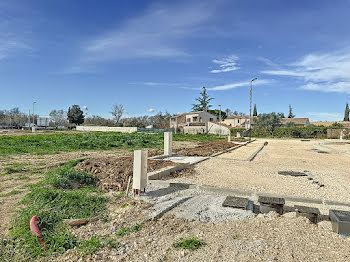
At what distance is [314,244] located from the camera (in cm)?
313

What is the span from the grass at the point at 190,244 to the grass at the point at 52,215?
1.10 m

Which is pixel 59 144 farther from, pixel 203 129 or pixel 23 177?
pixel 203 129

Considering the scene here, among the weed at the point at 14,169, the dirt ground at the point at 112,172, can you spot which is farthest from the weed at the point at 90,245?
the weed at the point at 14,169

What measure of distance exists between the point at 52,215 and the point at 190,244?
238 centimetres

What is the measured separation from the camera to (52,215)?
398cm

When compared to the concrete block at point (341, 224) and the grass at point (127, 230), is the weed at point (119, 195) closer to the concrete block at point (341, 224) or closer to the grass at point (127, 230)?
the grass at point (127, 230)

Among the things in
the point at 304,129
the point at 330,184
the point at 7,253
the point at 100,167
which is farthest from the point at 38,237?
the point at 304,129

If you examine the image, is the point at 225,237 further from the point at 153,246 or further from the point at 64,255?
the point at 64,255

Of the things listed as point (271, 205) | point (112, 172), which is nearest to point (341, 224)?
point (271, 205)

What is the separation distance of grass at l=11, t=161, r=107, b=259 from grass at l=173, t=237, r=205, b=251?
1.10 meters

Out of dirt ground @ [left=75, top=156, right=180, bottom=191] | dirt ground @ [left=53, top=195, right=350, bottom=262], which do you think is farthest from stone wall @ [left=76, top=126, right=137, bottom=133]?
dirt ground @ [left=53, top=195, right=350, bottom=262]

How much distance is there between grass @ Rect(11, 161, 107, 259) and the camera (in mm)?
3150

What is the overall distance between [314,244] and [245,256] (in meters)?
1.02

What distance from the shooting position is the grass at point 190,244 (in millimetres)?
3037
